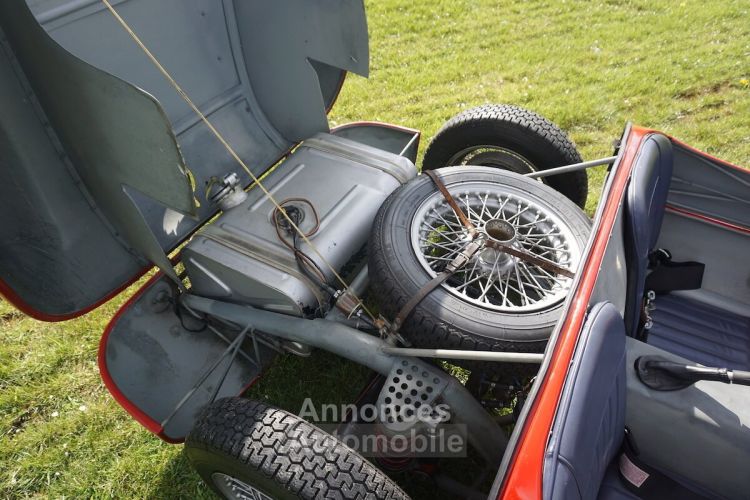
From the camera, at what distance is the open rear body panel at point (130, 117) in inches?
67.9

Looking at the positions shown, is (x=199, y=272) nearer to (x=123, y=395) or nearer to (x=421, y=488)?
(x=123, y=395)

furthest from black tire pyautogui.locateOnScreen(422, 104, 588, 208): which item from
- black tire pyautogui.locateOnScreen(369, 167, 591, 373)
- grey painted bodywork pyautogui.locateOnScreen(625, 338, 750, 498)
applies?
grey painted bodywork pyautogui.locateOnScreen(625, 338, 750, 498)

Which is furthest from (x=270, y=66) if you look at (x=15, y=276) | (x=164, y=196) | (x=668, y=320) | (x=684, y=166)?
(x=668, y=320)

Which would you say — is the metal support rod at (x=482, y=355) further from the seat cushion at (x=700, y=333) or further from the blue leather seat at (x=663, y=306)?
the seat cushion at (x=700, y=333)

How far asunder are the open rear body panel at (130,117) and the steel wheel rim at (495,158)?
814 millimetres

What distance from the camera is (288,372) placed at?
2822 millimetres

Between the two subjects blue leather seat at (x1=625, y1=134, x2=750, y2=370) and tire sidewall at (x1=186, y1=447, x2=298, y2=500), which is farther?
blue leather seat at (x1=625, y1=134, x2=750, y2=370)

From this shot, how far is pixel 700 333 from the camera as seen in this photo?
2.42 metres

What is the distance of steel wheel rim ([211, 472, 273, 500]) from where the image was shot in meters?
1.89

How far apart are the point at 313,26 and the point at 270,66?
1.26 feet

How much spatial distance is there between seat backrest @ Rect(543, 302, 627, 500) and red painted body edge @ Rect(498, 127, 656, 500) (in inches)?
0.7

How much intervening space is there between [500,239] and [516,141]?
2.61 ft

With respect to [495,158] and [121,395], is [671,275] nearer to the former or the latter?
[495,158]

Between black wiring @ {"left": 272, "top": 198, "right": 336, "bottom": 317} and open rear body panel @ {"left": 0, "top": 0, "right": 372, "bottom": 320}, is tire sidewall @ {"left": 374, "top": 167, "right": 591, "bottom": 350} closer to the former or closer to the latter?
black wiring @ {"left": 272, "top": 198, "right": 336, "bottom": 317}
